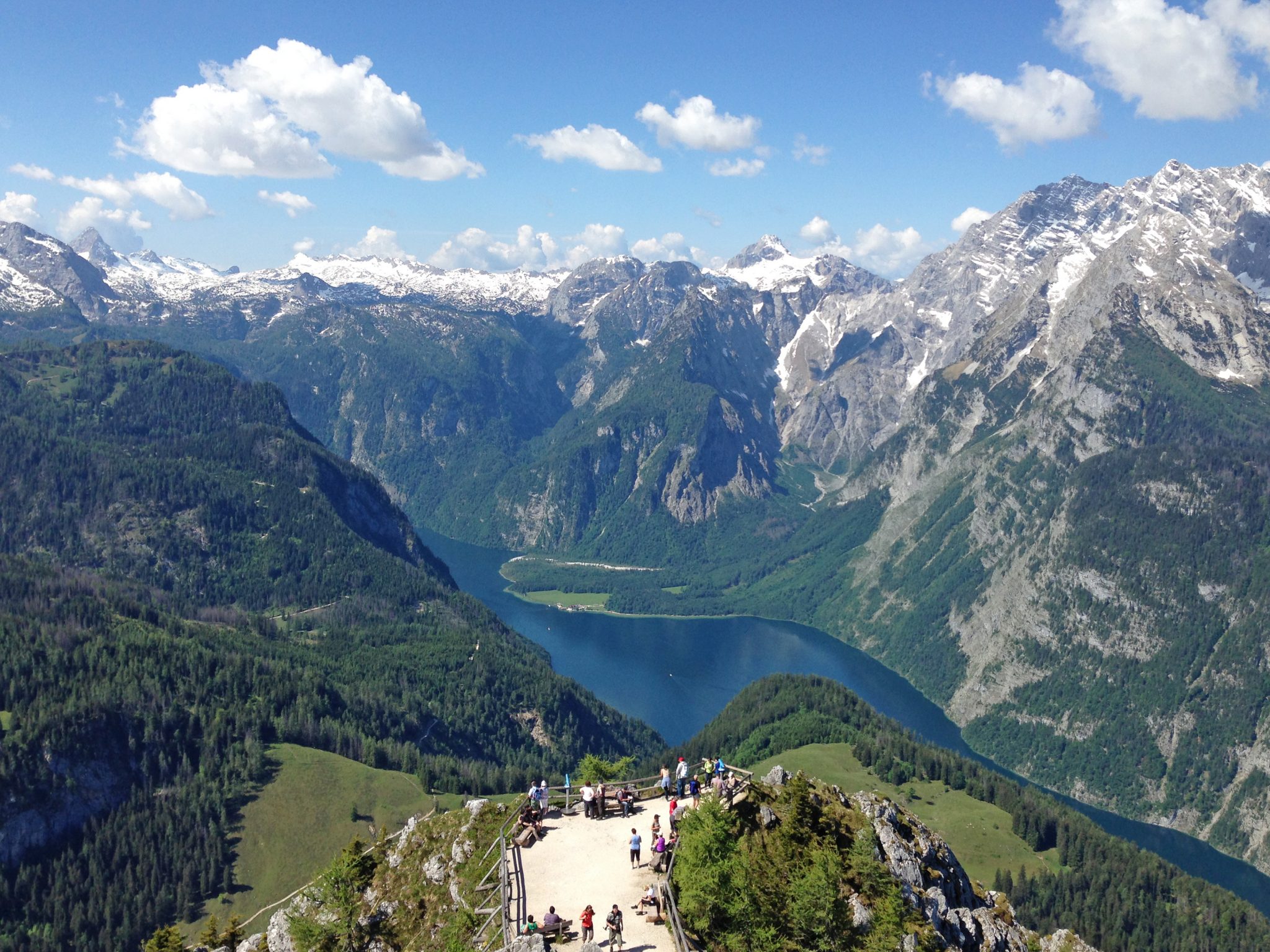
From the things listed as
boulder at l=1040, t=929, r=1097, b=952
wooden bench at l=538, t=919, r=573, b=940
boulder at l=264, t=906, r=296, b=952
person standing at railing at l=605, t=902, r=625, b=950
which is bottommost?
boulder at l=1040, t=929, r=1097, b=952

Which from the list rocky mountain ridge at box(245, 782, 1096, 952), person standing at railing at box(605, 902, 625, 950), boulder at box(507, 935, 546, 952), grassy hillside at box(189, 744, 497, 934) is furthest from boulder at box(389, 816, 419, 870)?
grassy hillside at box(189, 744, 497, 934)

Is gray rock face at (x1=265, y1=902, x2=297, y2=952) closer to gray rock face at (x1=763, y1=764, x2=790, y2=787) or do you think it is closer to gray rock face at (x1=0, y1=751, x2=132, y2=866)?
gray rock face at (x1=763, y1=764, x2=790, y2=787)

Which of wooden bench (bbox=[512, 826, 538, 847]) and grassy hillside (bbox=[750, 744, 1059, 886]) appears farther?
grassy hillside (bbox=[750, 744, 1059, 886])

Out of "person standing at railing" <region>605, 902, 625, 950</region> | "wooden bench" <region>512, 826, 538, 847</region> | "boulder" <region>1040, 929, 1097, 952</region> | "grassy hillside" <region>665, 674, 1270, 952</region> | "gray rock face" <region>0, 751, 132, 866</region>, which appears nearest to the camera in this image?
"person standing at railing" <region>605, 902, 625, 950</region>

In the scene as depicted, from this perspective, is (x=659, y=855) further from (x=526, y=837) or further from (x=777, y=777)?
(x=777, y=777)

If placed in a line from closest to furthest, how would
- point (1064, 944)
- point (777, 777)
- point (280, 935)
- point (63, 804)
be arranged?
point (280, 935), point (777, 777), point (1064, 944), point (63, 804)

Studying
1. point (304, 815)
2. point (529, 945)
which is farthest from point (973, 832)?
point (529, 945)

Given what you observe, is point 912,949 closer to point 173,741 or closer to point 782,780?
point 782,780

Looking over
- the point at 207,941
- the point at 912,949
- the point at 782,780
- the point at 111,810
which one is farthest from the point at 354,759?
the point at 912,949
